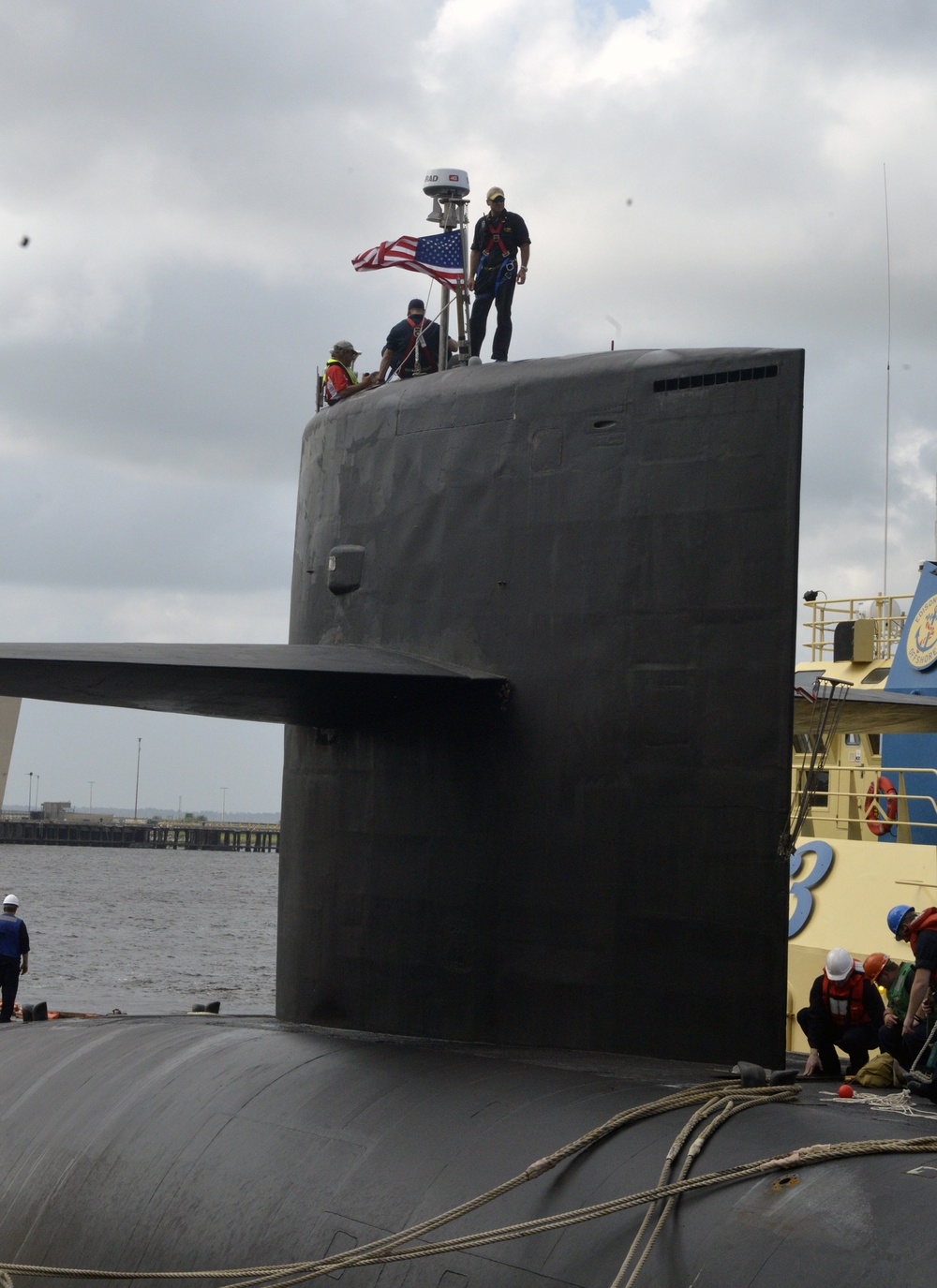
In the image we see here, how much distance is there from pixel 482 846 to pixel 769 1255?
281cm

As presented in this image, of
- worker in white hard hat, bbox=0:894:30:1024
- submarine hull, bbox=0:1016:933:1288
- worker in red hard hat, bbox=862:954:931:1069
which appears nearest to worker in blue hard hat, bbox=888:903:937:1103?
worker in red hard hat, bbox=862:954:931:1069

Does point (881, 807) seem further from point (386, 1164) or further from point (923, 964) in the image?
point (386, 1164)

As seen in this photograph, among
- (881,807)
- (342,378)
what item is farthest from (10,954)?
(881,807)

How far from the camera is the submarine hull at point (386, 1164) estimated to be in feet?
14.2

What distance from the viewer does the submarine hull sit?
4336 mm

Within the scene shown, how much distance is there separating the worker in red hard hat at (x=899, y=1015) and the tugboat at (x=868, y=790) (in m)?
2.18

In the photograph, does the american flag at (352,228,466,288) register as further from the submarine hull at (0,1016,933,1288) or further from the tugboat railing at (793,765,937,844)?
the tugboat railing at (793,765,937,844)

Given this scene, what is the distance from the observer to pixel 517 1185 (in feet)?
16.3

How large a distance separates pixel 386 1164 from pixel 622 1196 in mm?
1160

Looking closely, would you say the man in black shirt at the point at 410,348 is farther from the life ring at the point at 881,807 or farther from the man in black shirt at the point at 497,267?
the life ring at the point at 881,807

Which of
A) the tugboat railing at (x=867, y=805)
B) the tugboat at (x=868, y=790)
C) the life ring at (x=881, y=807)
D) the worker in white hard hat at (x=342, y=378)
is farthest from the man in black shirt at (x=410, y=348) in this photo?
the life ring at (x=881, y=807)

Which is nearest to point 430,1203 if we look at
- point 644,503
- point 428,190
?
point 644,503

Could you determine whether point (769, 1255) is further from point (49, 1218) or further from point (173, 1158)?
point (49, 1218)

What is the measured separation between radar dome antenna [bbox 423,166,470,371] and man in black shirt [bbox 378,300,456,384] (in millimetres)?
329
